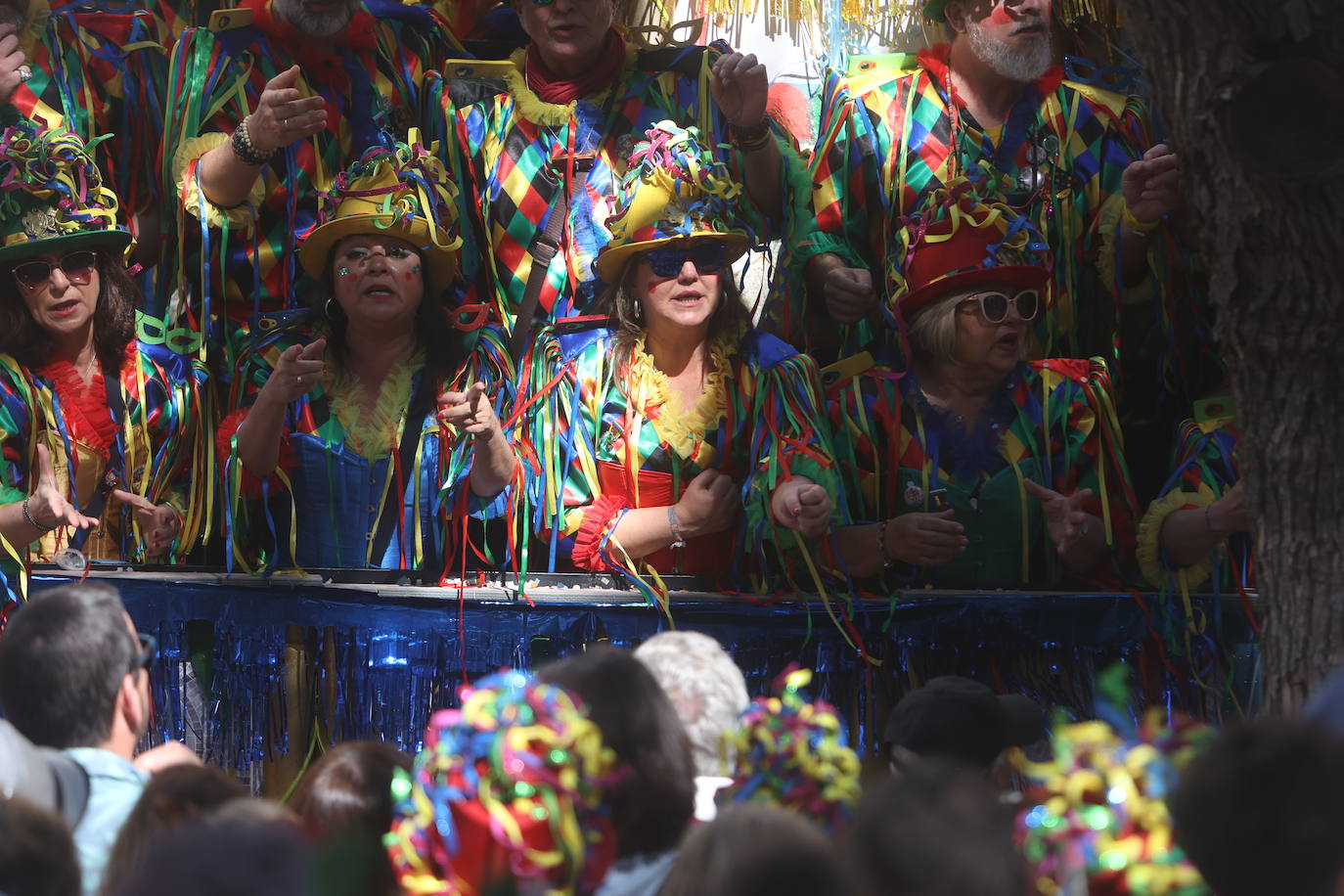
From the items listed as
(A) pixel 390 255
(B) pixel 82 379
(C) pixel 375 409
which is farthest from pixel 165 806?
(B) pixel 82 379

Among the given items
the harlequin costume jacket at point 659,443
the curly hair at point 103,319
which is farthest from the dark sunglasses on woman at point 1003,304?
the curly hair at point 103,319

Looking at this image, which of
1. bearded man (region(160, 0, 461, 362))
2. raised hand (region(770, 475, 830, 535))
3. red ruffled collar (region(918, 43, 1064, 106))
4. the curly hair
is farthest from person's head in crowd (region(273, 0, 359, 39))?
raised hand (region(770, 475, 830, 535))

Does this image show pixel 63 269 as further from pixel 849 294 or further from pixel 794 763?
pixel 794 763

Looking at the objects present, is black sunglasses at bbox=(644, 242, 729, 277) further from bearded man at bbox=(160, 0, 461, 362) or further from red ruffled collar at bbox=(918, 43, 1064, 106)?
red ruffled collar at bbox=(918, 43, 1064, 106)

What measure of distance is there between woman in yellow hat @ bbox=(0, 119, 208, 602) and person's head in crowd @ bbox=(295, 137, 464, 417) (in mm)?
454

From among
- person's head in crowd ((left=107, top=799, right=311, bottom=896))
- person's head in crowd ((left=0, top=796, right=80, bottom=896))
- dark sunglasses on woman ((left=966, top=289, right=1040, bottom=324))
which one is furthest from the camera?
dark sunglasses on woman ((left=966, top=289, right=1040, bottom=324))

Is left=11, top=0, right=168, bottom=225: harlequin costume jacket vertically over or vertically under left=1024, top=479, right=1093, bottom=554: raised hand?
over

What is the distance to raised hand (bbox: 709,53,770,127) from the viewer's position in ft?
14.0

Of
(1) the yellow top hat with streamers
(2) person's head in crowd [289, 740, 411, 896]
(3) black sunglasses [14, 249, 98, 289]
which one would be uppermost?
(1) the yellow top hat with streamers

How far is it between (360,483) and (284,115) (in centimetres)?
101

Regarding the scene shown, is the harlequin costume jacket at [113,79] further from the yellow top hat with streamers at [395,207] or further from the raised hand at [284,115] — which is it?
the yellow top hat with streamers at [395,207]

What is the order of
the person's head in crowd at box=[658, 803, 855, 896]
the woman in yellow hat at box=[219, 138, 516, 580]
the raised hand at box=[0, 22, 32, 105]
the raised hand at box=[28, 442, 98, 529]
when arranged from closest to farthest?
the person's head in crowd at box=[658, 803, 855, 896] → the raised hand at box=[28, 442, 98, 529] → the woman in yellow hat at box=[219, 138, 516, 580] → the raised hand at box=[0, 22, 32, 105]

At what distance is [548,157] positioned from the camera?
15.1ft

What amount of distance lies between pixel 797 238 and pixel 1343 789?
10.5 ft
